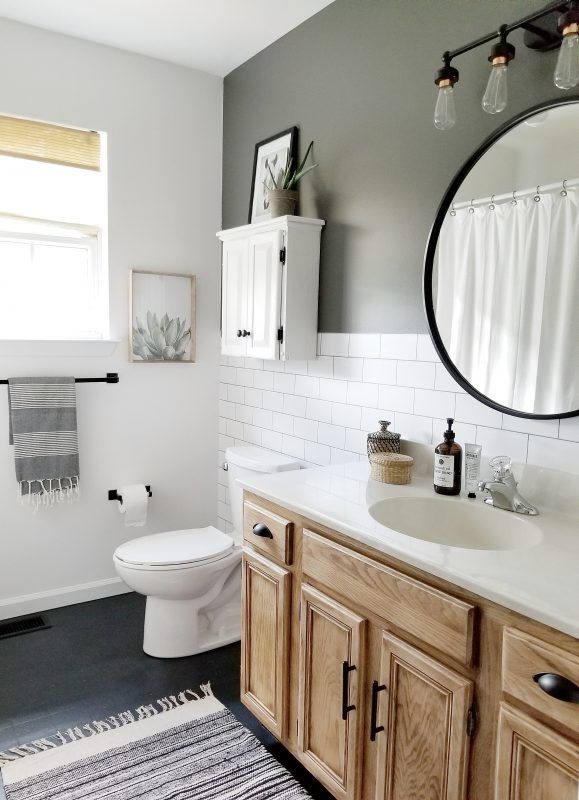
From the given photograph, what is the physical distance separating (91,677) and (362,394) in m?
1.52

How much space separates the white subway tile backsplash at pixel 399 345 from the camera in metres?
2.10

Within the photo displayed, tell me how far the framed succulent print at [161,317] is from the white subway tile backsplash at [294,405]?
0.70m

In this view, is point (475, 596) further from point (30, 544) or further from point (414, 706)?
point (30, 544)

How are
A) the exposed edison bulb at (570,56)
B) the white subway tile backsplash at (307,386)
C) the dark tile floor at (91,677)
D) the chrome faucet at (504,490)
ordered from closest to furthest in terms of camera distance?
the exposed edison bulb at (570,56), the chrome faucet at (504,490), the dark tile floor at (91,677), the white subway tile backsplash at (307,386)

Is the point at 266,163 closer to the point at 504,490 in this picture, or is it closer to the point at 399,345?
the point at 399,345

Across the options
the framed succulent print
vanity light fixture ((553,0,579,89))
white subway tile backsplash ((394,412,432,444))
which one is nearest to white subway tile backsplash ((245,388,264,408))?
the framed succulent print

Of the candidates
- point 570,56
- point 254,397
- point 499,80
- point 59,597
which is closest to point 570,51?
point 570,56

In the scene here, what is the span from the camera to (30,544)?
2.88 meters

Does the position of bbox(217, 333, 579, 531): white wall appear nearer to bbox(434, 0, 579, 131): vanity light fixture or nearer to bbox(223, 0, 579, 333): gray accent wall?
bbox(223, 0, 579, 333): gray accent wall

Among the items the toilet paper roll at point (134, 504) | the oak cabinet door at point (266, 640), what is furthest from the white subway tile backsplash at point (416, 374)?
the toilet paper roll at point (134, 504)

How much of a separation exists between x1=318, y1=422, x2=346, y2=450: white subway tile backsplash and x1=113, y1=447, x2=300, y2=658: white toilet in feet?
0.58

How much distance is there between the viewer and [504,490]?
1654mm

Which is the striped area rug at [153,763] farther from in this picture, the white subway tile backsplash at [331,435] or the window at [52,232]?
the window at [52,232]

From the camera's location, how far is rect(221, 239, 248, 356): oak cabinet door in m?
2.69
